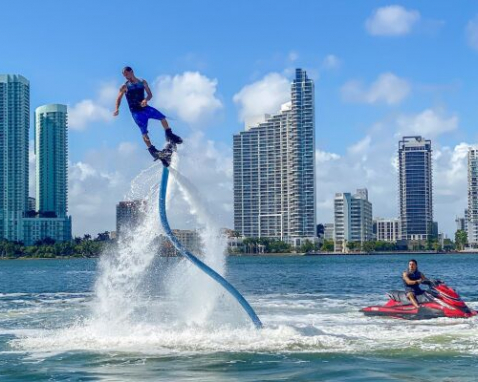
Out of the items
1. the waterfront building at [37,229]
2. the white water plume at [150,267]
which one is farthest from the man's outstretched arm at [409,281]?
the waterfront building at [37,229]

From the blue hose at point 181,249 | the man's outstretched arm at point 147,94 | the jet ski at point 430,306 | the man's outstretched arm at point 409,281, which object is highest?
the man's outstretched arm at point 147,94

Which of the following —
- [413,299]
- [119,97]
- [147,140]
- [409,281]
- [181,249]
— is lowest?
[413,299]

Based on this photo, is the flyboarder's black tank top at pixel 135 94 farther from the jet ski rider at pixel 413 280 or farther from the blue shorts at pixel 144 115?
the jet ski rider at pixel 413 280

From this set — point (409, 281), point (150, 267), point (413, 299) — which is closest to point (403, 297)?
point (413, 299)

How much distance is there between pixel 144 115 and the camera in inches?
676

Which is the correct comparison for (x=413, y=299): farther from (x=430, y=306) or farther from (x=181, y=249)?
(x=181, y=249)

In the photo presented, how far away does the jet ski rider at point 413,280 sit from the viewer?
24.9 metres

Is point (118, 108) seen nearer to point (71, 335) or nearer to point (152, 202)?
point (152, 202)

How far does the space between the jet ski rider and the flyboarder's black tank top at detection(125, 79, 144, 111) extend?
37.8 feet

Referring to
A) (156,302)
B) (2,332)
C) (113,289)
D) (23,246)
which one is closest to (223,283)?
(113,289)

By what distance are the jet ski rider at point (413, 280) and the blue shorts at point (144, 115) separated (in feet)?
36.3

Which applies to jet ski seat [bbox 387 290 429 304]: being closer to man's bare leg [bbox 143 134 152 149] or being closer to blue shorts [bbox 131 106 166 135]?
man's bare leg [bbox 143 134 152 149]

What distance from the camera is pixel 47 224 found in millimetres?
198500

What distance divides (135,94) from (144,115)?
494mm
